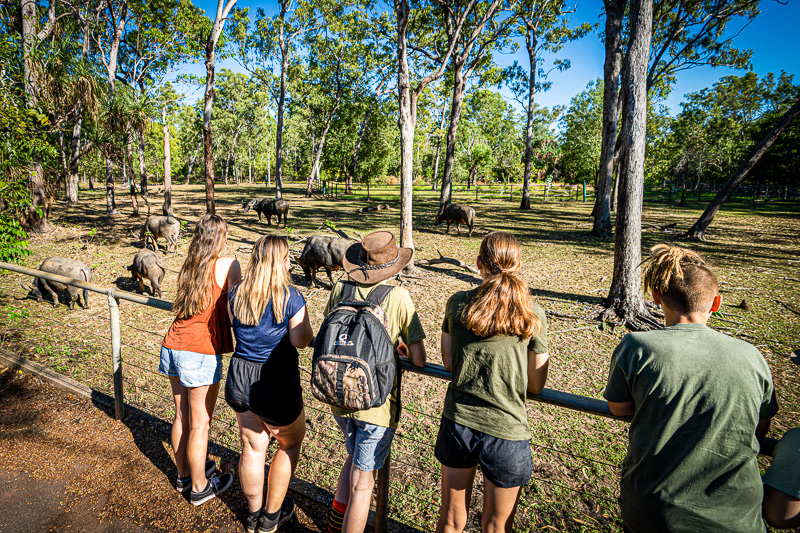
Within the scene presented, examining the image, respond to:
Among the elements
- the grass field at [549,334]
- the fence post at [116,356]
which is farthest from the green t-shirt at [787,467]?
the fence post at [116,356]

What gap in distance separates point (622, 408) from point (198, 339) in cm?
258

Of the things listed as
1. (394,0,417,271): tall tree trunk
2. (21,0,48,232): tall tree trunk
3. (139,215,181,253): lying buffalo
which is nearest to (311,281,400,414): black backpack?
(394,0,417,271): tall tree trunk

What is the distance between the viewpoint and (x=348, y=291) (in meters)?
2.21

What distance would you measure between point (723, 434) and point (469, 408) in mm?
1026

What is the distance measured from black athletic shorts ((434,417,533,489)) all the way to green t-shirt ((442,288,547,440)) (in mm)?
42

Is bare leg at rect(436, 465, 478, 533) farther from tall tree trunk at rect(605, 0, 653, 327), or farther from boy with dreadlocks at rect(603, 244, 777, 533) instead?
tall tree trunk at rect(605, 0, 653, 327)

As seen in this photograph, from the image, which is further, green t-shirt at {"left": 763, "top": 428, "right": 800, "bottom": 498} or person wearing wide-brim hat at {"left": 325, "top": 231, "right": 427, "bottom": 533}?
person wearing wide-brim hat at {"left": 325, "top": 231, "right": 427, "bottom": 533}

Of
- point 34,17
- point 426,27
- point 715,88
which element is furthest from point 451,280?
point 715,88

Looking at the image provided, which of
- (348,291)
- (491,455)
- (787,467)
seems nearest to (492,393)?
(491,455)

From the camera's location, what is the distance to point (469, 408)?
6.52ft

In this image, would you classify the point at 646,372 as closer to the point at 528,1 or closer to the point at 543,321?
the point at 543,321

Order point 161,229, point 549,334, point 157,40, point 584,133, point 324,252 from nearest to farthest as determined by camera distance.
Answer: point 549,334 → point 324,252 → point 161,229 → point 157,40 → point 584,133

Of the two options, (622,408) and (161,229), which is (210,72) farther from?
(622,408)

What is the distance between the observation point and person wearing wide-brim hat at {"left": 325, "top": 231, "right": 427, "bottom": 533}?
2.13 meters
